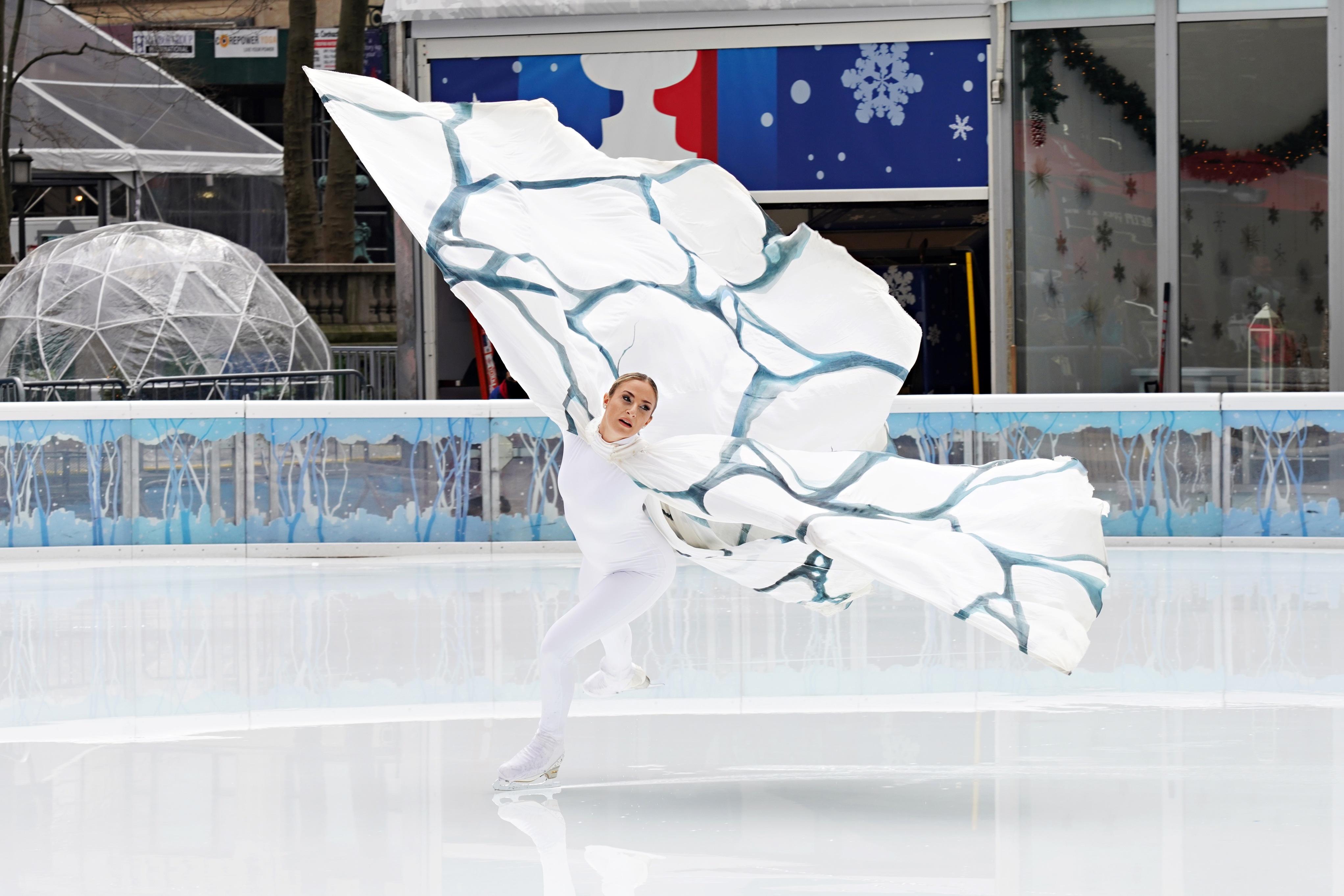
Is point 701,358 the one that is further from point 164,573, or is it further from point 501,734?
point 164,573

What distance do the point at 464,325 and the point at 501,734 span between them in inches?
454

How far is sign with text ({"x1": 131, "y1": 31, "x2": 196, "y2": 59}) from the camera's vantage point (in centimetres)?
3747

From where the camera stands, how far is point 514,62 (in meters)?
16.4

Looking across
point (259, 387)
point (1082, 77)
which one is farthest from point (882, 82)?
point (259, 387)

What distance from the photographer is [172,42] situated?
1527 inches

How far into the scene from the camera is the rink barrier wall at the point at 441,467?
1195cm

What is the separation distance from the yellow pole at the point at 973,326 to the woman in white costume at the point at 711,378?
40.5ft

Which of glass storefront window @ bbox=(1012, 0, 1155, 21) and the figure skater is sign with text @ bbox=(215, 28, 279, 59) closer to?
glass storefront window @ bbox=(1012, 0, 1155, 21)

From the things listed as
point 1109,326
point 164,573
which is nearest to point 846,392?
point 164,573

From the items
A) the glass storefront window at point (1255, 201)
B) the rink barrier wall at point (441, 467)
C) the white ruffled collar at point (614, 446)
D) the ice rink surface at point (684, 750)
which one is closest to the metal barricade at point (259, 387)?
the rink barrier wall at point (441, 467)

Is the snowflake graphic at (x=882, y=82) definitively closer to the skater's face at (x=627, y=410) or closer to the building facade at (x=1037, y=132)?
the building facade at (x=1037, y=132)

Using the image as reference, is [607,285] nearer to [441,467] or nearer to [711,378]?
[711,378]

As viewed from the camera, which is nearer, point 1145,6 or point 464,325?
point 1145,6

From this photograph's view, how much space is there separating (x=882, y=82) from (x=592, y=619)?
12.0 m
